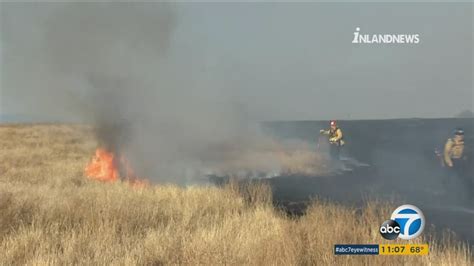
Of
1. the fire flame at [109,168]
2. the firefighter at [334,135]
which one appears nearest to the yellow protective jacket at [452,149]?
the firefighter at [334,135]

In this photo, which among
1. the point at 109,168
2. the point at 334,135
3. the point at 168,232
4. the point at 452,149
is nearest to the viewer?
the point at 168,232

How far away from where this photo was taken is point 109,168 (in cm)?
1573

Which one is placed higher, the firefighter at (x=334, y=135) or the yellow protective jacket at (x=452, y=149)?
the firefighter at (x=334, y=135)

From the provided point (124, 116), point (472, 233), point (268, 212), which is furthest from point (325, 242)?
point (124, 116)

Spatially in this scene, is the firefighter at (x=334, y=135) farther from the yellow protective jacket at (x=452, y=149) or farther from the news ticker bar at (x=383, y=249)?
the news ticker bar at (x=383, y=249)

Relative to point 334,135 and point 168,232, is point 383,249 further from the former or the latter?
point 334,135

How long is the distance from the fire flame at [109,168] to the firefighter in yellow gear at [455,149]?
39.8ft

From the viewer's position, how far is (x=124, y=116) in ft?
59.2

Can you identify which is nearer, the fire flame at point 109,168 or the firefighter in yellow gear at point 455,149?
the firefighter in yellow gear at point 455,149

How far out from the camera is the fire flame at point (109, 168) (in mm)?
15427

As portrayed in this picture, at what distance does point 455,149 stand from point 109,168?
47.2 feet

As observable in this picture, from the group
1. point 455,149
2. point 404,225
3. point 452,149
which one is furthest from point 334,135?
point 404,225

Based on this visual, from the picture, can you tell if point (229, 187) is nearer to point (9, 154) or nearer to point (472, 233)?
point (472, 233)

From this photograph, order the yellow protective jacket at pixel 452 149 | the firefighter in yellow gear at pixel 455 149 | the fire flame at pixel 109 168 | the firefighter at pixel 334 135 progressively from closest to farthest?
1. the firefighter in yellow gear at pixel 455 149
2. the fire flame at pixel 109 168
3. the yellow protective jacket at pixel 452 149
4. the firefighter at pixel 334 135
